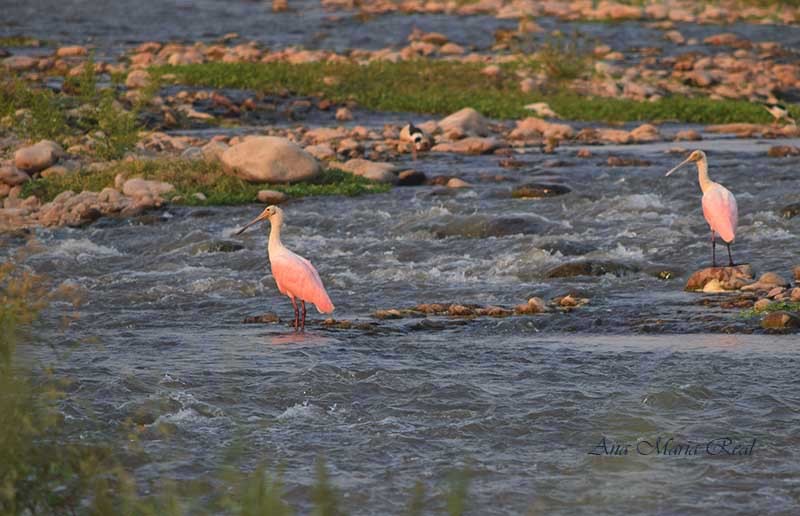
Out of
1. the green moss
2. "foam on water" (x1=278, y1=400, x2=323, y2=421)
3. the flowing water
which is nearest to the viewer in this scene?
the flowing water

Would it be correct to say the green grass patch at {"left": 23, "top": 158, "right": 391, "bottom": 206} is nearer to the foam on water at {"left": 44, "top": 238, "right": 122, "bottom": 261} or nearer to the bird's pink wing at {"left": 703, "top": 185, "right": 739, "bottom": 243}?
the foam on water at {"left": 44, "top": 238, "right": 122, "bottom": 261}

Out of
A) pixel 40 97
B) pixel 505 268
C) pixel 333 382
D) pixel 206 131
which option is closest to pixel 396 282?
pixel 505 268

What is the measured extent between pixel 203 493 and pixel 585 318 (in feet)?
15.6

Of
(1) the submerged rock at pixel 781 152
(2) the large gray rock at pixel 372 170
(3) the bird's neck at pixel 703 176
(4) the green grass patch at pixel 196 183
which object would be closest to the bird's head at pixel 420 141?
(2) the large gray rock at pixel 372 170

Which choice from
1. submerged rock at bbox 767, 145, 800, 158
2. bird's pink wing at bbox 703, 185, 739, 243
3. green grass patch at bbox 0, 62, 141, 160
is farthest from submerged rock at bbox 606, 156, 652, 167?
green grass patch at bbox 0, 62, 141, 160

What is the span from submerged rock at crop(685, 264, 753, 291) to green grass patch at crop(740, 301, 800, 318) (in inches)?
39.7

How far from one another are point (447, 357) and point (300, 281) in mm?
1876

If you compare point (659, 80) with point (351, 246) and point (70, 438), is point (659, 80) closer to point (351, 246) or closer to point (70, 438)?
point (351, 246)

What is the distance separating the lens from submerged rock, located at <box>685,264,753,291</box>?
1155 cm

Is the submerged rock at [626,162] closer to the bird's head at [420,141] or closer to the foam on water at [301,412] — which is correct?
the bird's head at [420,141]

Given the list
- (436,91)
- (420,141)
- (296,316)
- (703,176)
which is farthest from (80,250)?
(436,91)

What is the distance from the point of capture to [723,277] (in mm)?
11625

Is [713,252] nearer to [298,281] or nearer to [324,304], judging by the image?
[324,304]

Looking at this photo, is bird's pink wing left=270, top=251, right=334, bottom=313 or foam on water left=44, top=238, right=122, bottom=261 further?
foam on water left=44, top=238, right=122, bottom=261
